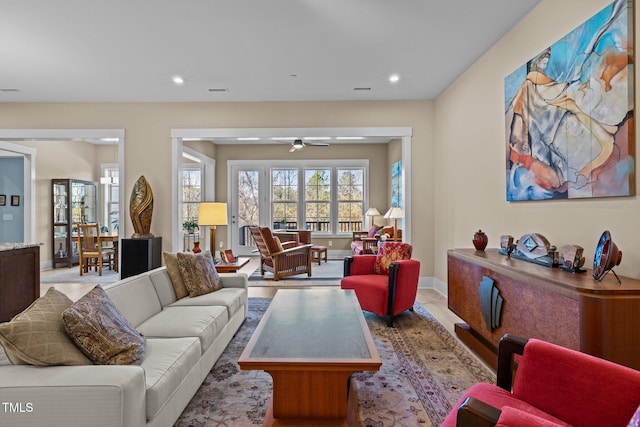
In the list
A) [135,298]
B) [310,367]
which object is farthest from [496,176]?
[135,298]

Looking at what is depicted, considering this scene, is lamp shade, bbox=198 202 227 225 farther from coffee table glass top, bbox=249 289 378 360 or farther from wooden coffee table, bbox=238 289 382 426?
wooden coffee table, bbox=238 289 382 426

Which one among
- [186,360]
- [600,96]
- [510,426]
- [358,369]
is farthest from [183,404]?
[600,96]

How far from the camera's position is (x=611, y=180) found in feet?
6.98

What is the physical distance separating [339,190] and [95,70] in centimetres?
574

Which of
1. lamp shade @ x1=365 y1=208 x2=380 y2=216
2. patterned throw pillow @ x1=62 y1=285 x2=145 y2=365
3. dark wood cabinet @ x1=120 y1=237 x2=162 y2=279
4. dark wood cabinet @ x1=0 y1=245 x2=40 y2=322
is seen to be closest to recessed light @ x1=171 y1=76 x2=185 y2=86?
dark wood cabinet @ x1=120 y1=237 x2=162 y2=279

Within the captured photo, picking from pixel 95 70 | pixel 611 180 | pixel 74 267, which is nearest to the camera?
pixel 611 180

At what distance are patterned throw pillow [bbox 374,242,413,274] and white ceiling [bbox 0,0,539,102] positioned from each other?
84.5 inches

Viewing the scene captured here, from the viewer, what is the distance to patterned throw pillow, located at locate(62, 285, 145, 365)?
1573 millimetres

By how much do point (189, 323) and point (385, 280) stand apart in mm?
2174

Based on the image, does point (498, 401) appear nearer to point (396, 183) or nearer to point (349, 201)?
point (396, 183)

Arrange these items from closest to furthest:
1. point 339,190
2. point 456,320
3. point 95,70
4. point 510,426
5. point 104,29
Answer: point 510,426 < point 104,29 < point 456,320 < point 95,70 < point 339,190

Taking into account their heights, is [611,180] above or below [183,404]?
above

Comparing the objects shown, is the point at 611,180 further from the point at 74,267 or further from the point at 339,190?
the point at 74,267

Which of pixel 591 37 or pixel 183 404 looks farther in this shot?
pixel 591 37
